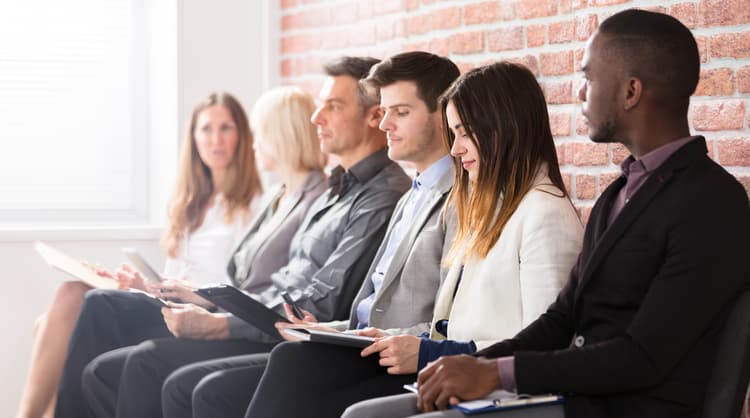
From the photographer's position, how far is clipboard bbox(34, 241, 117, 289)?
338cm

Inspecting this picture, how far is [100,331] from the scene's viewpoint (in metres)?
3.64

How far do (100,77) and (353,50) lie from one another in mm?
1446

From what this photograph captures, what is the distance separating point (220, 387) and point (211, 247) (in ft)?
4.18

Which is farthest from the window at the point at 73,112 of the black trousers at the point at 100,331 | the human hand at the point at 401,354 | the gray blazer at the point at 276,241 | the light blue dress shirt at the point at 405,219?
the human hand at the point at 401,354

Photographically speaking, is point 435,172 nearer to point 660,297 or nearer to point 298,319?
point 298,319

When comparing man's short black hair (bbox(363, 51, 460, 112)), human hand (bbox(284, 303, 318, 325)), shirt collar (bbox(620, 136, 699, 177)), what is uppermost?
man's short black hair (bbox(363, 51, 460, 112))

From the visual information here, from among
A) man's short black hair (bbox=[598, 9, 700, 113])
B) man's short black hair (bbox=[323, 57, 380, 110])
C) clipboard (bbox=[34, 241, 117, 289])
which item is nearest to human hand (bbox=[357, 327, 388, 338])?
man's short black hair (bbox=[598, 9, 700, 113])

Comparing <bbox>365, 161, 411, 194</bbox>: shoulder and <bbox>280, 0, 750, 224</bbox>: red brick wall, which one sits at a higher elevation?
<bbox>280, 0, 750, 224</bbox>: red brick wall

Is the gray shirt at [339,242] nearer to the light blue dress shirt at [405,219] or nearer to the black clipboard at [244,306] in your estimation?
the light blue dress shirt at [405,219]

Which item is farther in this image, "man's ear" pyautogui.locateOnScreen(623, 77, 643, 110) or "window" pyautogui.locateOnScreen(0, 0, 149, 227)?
"window" pyautogui.locateOnScreen(0, 0, 149, 227)

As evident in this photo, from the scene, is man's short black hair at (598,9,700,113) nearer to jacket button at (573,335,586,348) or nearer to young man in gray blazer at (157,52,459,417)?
jacket button at (573,335,586,348)

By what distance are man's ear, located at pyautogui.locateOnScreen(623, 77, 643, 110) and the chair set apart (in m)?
0.43

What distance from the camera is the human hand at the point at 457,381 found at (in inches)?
76.4

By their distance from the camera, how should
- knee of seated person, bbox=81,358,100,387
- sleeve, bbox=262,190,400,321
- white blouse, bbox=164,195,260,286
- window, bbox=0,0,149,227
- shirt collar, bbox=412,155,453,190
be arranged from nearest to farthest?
1. shirt collar, bbox=412,155,453,190
2. sleeve, bbox=262,190,400,321
3. knee of seated person, bbox=81,358,100,387
4. white blouse, bbox=164,195,260,286
5. window, bbox=0,0,149,227
